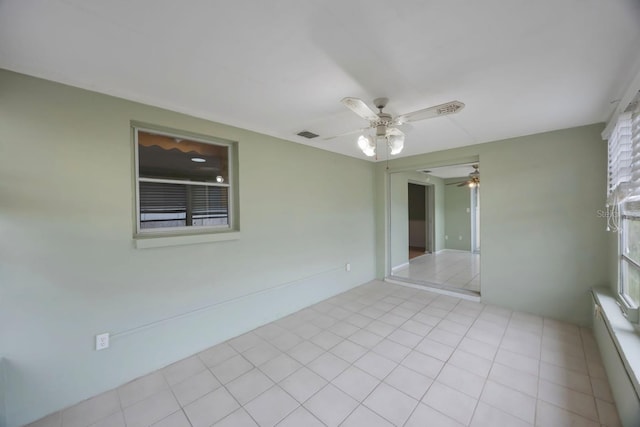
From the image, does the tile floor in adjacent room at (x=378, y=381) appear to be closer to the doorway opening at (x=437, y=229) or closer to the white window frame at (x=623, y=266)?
the white window frame at (x=623, y=266)

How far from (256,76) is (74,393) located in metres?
2.77

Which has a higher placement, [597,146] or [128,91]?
[128,91]

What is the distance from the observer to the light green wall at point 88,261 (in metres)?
1.70

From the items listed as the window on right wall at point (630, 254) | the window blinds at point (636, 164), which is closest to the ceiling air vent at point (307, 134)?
the window blinds at point (636, 164)

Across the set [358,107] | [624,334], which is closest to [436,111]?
[358,107]

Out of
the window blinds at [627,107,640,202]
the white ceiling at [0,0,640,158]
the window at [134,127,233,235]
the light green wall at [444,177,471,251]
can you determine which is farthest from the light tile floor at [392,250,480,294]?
the window at [134,127,233,235]

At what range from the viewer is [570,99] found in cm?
219

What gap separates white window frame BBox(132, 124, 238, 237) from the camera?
2236 mm

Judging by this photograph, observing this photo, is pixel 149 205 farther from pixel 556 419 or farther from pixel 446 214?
pixel 446 214

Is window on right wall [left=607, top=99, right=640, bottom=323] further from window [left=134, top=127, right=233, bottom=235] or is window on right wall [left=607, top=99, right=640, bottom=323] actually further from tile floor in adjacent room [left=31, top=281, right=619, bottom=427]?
window [left=134, top=127, right=233, bottom=235]

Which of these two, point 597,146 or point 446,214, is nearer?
point 597,146

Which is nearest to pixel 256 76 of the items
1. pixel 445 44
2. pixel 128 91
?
pixel 128 91

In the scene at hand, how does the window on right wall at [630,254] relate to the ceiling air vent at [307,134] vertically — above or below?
below

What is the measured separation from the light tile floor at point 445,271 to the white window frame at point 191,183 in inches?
137
